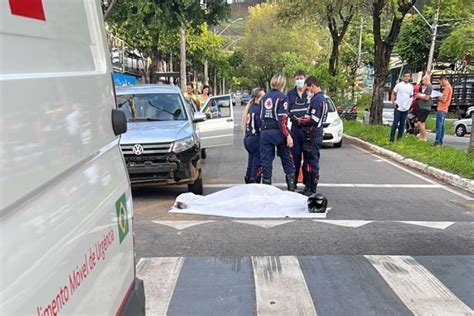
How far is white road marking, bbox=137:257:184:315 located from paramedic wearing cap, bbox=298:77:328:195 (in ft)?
11.5

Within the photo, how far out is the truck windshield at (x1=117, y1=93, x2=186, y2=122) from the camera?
8602 mm

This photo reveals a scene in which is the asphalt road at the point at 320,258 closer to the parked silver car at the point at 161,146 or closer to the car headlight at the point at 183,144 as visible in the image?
the parked silver car at the point at 161,146

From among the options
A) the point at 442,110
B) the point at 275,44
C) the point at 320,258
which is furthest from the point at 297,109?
the point at 275,44

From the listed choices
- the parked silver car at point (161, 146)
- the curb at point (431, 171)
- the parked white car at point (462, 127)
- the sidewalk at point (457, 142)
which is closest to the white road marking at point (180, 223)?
the parked silver car at point (161, 146)

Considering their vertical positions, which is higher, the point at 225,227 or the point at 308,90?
the point at 308,90

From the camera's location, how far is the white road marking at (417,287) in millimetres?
3867

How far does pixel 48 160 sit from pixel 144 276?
321cm

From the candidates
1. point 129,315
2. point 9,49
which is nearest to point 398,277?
point 129,315

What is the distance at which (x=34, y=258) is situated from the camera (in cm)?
133

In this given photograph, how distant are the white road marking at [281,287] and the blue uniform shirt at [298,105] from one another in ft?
11.2

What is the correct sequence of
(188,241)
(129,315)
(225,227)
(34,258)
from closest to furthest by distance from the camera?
(34,258)
(129,315)
(188,241)
(225,227)

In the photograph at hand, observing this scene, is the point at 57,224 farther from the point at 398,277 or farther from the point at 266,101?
the point at 266,101

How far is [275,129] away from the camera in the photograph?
7.68 metres

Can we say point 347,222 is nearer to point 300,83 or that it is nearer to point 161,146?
point 300,83
